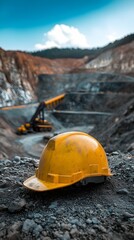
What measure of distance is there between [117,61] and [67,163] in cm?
5858

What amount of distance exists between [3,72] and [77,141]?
3743cm

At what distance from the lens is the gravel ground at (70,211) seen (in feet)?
12.0

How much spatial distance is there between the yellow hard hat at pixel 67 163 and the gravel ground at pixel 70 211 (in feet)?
0.71

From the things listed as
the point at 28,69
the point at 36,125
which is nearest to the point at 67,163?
the point at 36,125

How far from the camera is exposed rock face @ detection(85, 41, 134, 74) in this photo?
188ft

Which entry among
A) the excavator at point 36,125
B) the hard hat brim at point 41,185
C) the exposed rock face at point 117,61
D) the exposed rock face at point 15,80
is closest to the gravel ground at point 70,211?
the hard hat brim at point 41,185

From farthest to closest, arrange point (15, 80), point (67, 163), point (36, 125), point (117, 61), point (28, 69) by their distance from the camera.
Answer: point (117, 61)
point (28, 69)
point (15, 80)
point (36, 125)
point (67, 163)

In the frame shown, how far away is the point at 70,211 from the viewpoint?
13.3ft

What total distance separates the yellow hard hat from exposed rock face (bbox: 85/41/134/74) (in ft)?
162

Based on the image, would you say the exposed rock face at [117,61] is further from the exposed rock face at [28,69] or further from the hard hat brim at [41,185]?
the hard hat brim at [41,185]

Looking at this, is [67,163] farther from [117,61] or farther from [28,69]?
[117,61]

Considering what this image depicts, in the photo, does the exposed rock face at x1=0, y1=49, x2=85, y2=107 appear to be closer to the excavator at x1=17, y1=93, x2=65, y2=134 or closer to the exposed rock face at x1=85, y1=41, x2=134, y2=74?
the excavator at x1=17, y1=93, x2=65, y2=134

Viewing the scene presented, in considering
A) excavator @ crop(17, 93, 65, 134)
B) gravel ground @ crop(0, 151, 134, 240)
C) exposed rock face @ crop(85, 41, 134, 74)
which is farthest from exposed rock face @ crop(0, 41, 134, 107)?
gravel ground @ crop(0, 151, 134, 240)

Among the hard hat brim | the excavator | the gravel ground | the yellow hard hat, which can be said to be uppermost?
the yellow hard hat
